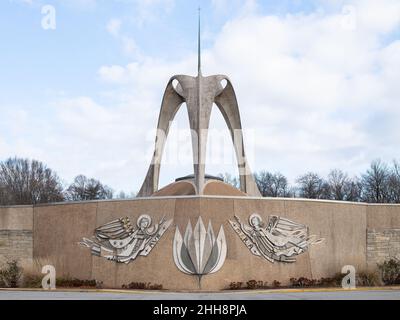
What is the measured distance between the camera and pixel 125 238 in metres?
23.1

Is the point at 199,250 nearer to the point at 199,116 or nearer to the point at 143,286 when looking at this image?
the point at 143,286

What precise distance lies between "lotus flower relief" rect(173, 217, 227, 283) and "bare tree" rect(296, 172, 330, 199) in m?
54.4

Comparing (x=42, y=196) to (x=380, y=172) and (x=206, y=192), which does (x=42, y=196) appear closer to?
(x=380, y=172)

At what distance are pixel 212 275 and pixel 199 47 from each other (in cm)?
→ 1157


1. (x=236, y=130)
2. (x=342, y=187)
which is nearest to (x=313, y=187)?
(x=342, y=187)

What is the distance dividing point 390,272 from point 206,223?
310 inches

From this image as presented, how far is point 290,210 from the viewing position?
23.7 m

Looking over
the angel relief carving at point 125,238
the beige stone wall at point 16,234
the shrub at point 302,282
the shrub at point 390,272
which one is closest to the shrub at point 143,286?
the angel relief carving at point 125,238

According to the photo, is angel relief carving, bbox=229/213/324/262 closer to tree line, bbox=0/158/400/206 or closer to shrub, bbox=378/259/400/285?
shrub, bbox=378/259/400/285

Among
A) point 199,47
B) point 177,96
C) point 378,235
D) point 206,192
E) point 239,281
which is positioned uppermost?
point 199,47

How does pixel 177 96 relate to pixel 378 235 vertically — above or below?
above

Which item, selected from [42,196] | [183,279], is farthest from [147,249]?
[42,196]

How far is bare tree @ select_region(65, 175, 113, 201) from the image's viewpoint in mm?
79750

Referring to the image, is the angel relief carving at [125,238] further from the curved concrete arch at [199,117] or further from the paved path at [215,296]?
the paved path at [215,296]
